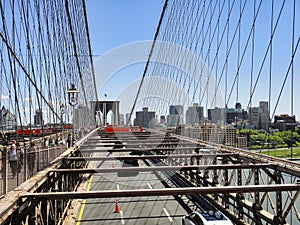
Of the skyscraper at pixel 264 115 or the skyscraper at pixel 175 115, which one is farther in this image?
the skyscraper at pixel 175 115

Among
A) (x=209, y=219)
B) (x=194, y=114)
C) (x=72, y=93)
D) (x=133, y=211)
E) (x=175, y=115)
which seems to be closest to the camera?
(x=209, y=219)

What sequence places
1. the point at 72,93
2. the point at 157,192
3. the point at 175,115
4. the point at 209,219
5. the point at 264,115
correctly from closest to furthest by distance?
1. the point at 157,192
2. the point at 264,115
3. the point at 209,219
4. the point at 72,93
5. the point at 175,115

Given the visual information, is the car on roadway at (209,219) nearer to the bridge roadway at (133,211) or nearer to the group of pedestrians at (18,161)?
the bridge roadway at (133,211)

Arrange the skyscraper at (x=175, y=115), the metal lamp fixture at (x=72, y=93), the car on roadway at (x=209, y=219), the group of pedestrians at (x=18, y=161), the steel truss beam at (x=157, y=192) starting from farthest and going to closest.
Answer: the skyscraper at (x=175, y=115) < the metal lamp fixture at (x=72, y=93) < the car on roadway at (x=209, y=219) < the group of pedestrians at (x=18, y=161) < the steel truss beam at (x=157, y=192)

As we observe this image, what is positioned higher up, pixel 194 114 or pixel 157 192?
pixel 194 114

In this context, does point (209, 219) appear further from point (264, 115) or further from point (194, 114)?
point (194, 114)

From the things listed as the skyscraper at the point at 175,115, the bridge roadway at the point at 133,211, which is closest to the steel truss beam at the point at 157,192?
the bridge roadway at the point at 133,211

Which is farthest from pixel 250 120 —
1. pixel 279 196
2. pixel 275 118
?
pixel 279 196

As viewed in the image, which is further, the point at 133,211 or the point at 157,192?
the point at 133,211

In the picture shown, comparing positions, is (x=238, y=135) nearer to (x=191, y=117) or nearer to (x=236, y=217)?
(x=236, y=217)

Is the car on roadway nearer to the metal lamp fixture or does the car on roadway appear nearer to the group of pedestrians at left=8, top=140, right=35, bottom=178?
the group of pedestrians at left=8, top=140, right=35, bottom=178

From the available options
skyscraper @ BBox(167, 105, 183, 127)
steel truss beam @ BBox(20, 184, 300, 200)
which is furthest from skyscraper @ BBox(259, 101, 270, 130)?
Result: skyscraper @ BBox(167, 105, 183, 127)

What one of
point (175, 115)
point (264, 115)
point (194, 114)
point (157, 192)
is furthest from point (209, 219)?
point (175, 115)
